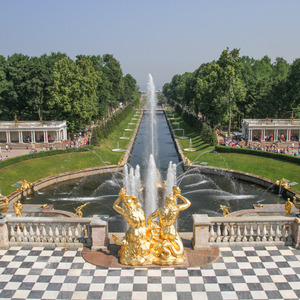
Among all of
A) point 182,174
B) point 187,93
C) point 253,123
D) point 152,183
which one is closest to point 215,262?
point 152,183

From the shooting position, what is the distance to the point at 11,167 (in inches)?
1672

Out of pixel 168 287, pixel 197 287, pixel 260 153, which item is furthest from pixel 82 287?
pixel 260 153

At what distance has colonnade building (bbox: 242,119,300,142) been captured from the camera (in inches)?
2382

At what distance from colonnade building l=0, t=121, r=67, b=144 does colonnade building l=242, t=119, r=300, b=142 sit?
1256 inches

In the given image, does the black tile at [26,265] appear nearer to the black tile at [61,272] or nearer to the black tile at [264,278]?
the black tile at [61,272]

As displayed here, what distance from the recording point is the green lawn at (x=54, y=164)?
39.5 meters

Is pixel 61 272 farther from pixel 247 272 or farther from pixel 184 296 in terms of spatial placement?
pixel 247 272

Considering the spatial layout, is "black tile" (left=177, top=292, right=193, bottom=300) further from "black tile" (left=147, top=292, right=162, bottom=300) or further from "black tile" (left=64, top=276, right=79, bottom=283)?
"black tile" (left=64, top=276, right=79, bottom=283)

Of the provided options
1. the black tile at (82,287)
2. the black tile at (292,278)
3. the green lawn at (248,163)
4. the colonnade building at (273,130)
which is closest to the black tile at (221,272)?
the black tile at (292,278)

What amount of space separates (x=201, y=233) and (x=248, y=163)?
108ft

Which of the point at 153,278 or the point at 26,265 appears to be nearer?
the point at 153,278

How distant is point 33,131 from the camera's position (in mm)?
60438

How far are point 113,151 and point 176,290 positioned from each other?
145 feet

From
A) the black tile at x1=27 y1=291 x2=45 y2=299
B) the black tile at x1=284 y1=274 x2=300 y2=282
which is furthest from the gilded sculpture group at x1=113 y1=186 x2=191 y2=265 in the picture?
the black tile at x1=284 y1=274 x2=300 y2=282
